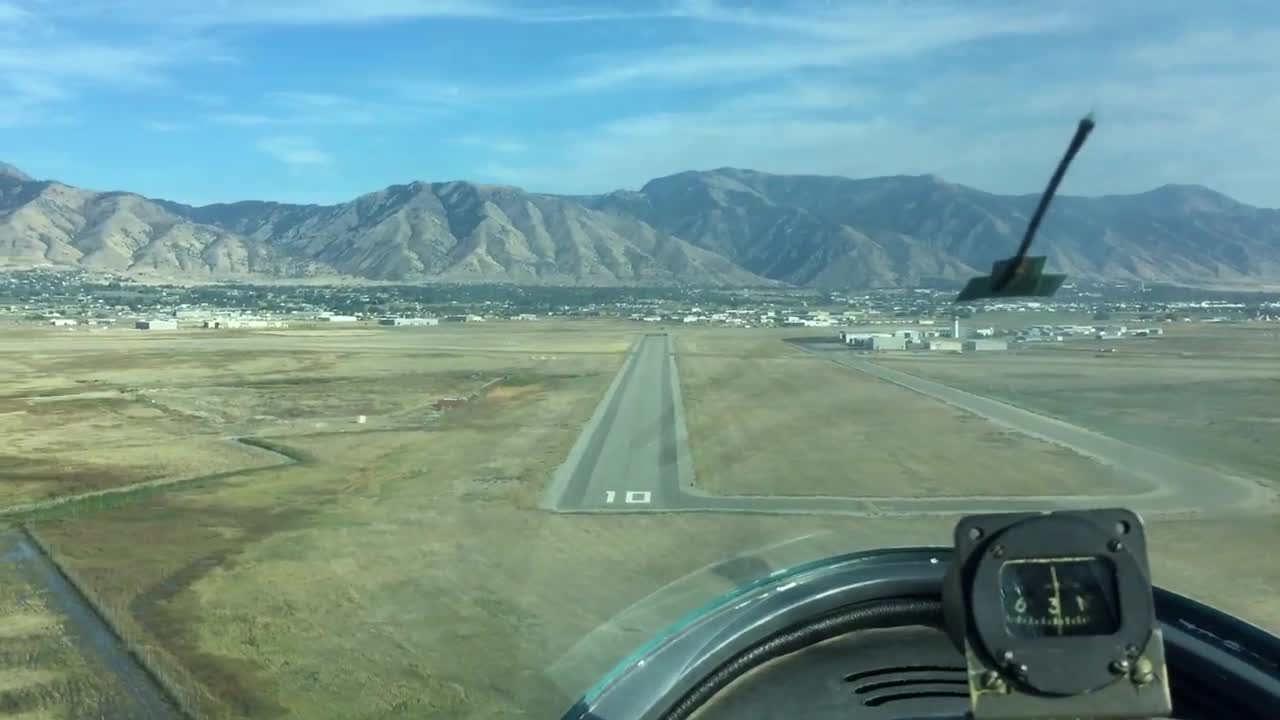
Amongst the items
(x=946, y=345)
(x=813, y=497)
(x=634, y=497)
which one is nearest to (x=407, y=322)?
(x=946, y=345)

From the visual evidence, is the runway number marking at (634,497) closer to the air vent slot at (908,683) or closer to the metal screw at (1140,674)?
the air vent slot at (908,683)

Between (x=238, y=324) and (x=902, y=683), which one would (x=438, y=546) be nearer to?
(x=902, y=683)

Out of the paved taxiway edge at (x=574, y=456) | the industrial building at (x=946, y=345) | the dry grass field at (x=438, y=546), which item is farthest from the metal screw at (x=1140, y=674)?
the industrial building at (x=946, y=345)

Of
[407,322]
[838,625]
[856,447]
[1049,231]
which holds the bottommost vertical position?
[407,322]

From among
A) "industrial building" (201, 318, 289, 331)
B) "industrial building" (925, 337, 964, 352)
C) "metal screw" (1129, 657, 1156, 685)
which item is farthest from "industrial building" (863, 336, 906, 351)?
"metal screw" (1129, 657, 1156, 685)

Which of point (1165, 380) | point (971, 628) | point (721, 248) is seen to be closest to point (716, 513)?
point (971, 628)

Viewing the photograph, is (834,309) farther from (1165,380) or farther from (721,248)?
(721,248)

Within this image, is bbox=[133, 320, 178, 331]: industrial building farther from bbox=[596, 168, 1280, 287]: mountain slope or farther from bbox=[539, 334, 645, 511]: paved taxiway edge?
bbox=[596, 168, 1280, 287]: mountain slope
